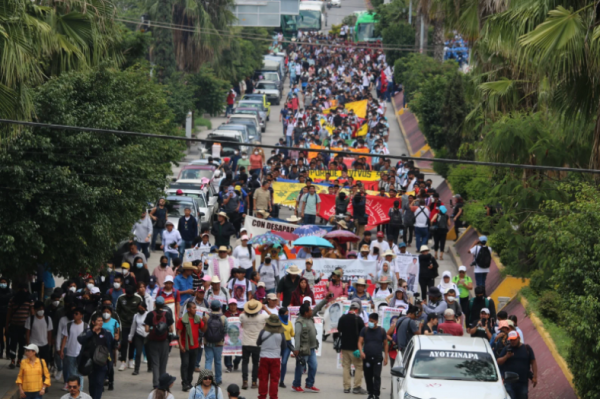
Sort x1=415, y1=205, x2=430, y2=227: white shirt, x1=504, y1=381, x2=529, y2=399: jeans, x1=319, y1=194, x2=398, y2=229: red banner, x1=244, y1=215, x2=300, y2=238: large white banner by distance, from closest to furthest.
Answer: x1=504, y1=381, x2=529, y2=399: jeans → x1=244, y1=215, x2=300, y2=238: large white banner → x1=415, y1=205, x2=430, y2=227: white shirt → x1=319, y1=194, x2=398, y2=229: red banner

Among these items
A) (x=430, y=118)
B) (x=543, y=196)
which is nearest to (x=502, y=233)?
(x=543, y=196)

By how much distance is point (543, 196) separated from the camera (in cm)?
2045

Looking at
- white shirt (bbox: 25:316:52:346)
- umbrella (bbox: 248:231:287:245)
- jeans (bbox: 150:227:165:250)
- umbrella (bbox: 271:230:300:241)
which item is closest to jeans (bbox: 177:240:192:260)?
jeans (bbox: 150:227:165:250)

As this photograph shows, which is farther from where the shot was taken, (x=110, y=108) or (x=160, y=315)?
(x=110, y=108)

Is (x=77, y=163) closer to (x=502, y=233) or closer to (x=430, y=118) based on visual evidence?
(x=502, y=233)

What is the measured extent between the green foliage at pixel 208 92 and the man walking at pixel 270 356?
3551cm

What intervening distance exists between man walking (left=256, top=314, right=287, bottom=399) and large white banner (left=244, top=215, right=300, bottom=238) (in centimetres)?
923

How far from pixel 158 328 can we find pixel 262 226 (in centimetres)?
940

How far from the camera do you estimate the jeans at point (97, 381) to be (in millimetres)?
15539

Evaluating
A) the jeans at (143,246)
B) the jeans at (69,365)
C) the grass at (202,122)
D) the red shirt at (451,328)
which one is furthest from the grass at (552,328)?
the grass at (202,122)

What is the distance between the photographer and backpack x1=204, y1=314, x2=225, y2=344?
16.5 meters

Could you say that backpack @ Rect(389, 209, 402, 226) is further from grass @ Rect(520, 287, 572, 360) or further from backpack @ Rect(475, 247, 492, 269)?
grass @ Rect(520, 287, 572, 360)

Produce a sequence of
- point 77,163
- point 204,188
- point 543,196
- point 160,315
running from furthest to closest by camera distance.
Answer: point 204,188
point 543,196
point 77,163
point 160,315

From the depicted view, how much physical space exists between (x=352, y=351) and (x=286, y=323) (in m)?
1.08
